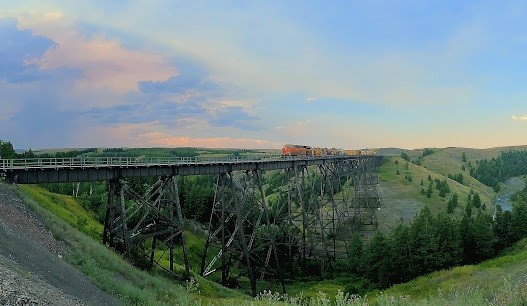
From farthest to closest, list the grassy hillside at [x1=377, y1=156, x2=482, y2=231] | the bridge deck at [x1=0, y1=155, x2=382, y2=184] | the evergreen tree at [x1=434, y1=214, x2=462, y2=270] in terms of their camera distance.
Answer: the grassy hillside at [x1=377, y1=156, x2=482, y2=231] < the evergreen tree at [x1=434, y1=214, x2=462, y2=270] < the bridge deck at [x1=0, y1=155, x2=382, y2=184]

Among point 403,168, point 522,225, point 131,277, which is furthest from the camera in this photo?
point 403,168

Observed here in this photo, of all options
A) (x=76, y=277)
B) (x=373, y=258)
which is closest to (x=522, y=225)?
(x=373, y=258)

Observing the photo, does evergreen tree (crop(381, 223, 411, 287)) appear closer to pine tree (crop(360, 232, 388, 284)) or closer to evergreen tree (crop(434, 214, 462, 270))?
pine tree (crop(360, 232, 388, 284))

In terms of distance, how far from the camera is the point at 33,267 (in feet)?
46.0

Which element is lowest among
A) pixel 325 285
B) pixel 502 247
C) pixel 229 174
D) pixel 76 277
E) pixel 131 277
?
pixel 325 285

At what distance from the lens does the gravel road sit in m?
10.8

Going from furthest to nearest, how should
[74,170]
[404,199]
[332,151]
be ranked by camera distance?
[404,199] < [332,151] < [74,170]

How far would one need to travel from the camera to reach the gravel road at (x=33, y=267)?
1075 cm

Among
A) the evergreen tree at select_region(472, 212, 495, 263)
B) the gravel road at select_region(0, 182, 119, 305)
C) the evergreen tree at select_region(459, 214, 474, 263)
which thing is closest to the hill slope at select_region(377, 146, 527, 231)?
the evergreen tree at select_region(459, 214, 474, 263)

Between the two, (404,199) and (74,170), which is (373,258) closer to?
(74,170)

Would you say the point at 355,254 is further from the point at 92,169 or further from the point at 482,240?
Answer: the point at 92,169

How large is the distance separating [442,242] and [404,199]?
47950 mm

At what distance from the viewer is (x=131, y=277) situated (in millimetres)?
20406

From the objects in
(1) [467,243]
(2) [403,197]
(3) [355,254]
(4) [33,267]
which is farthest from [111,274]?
(2) [403,197]
